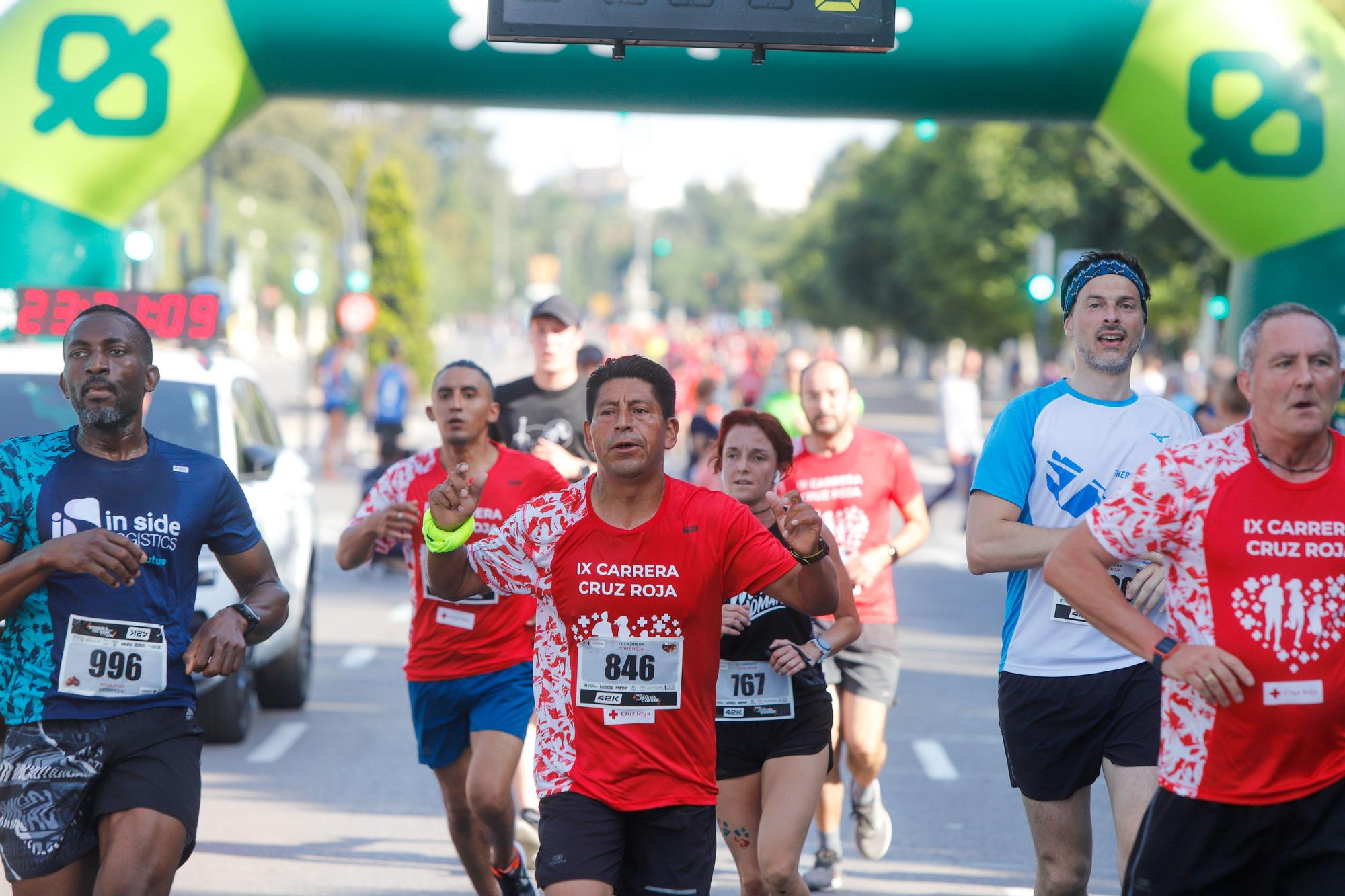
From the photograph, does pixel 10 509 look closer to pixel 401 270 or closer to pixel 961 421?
pixel 961 421

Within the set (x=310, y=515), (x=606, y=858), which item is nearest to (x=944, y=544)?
(x=310, y=515)

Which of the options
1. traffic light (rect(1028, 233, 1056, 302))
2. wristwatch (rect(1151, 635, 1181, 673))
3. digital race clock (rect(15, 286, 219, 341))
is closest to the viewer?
wristwatch (rect(1151, 635, 1181, 673))

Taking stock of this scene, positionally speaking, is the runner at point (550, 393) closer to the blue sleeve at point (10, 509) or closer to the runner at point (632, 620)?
the runner at point (632, 620)

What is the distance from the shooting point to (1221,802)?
371 centimetres

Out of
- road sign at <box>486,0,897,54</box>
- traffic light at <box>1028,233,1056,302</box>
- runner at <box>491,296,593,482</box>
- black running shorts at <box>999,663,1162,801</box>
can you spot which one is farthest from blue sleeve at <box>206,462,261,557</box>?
traffic light at <box>1028,233,1056,302</box>

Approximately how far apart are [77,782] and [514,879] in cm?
209

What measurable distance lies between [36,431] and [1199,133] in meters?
6.04

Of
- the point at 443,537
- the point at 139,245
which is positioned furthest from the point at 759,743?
the point at 139,245

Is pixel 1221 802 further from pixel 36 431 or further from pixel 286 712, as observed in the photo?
pixel 286 712

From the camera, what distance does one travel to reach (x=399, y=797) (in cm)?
820

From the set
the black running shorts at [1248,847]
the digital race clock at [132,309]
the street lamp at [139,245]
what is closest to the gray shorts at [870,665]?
the black running shorts at [1248,847]

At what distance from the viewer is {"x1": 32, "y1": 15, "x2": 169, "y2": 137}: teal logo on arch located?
875 centimetres

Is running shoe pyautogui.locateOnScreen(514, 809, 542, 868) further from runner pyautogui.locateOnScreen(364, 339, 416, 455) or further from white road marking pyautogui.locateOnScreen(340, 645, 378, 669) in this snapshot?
runner pyautogui.locateOnScreen(364, 339, 416, 455)

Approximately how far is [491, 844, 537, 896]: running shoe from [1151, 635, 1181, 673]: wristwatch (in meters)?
2.88
